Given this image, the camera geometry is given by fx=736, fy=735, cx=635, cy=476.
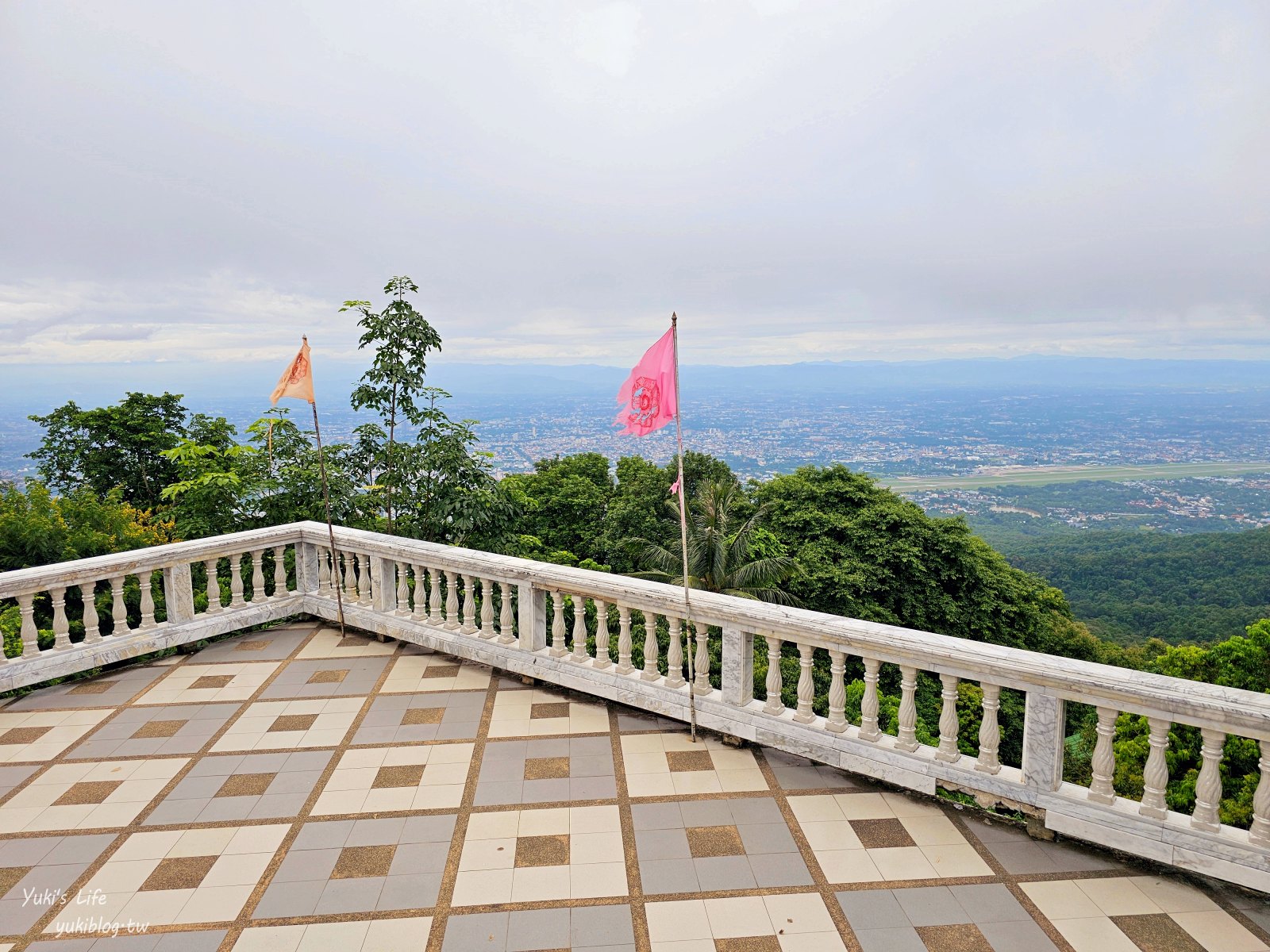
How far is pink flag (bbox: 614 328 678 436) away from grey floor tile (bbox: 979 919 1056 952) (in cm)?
257

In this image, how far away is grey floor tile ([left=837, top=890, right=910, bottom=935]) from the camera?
107 inches

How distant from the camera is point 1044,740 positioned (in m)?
3.18

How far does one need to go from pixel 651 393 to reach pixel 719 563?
50.0 ft

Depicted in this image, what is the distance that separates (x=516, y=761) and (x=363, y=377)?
5.21 meters

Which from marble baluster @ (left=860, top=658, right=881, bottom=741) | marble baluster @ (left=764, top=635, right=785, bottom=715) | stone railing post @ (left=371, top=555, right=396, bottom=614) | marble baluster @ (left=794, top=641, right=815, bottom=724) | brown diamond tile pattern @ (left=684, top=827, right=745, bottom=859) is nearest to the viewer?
brown diamond tile pattern @ (left=684, top=827, right=745, bottom=859)

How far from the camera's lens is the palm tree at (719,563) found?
18406mm

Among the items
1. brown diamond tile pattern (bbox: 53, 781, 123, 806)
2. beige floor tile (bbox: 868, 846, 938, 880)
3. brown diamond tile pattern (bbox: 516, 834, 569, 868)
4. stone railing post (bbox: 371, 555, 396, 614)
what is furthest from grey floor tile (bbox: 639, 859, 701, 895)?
stone railing post (bbox: 371, 555, 396, 614)

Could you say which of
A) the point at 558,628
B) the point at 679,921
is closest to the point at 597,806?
the point at 679,921

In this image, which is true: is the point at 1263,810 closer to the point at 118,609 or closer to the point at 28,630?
the point at 118,609

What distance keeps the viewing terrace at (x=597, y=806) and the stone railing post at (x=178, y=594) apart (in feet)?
1.75

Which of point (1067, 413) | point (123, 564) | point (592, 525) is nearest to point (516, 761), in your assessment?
point (123, 564)

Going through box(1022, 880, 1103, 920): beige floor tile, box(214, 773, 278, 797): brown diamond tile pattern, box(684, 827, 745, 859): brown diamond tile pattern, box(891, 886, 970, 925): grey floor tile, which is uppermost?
box(214, 773, 278, 797): brown diamond tile pattern

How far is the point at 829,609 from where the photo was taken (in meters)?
23.6

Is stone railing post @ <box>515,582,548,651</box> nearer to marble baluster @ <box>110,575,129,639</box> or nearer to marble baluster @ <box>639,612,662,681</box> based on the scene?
marble baluster @ <box>639,612,662,681</box>
